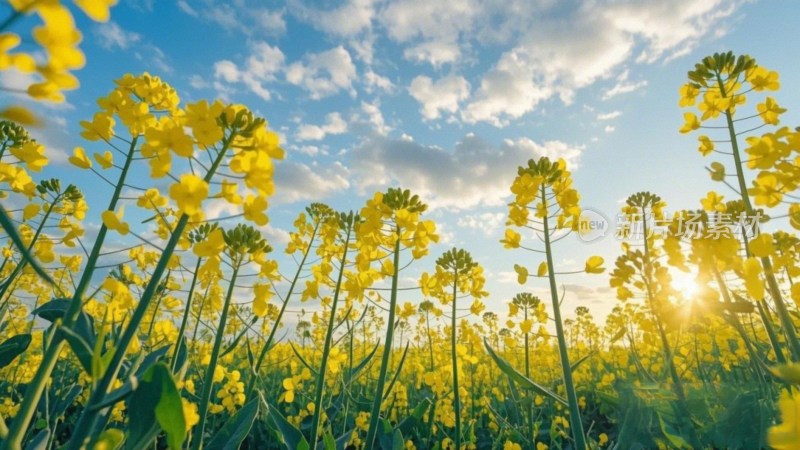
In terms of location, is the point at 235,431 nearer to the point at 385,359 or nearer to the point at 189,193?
the point at 385,359

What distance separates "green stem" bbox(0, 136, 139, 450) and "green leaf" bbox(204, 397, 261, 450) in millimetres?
691

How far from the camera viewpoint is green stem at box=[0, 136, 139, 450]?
1.28 m

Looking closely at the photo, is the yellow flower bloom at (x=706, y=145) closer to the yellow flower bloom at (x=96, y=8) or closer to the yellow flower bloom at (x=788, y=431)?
the yellow flower bloom at (x=788, y=431)

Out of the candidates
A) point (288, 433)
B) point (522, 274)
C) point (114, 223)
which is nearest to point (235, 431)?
point (288, 433)

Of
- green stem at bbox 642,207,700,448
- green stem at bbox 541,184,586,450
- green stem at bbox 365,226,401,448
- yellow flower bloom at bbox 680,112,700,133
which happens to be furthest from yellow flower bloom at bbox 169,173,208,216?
yellow flower bloom at bbox 680,112,700,133

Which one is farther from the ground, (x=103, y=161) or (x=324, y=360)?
(x=103, y=161)

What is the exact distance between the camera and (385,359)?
253 cm

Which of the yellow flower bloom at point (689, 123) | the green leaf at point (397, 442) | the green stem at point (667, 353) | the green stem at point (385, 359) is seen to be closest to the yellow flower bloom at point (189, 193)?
the green stem at point (385, 359)

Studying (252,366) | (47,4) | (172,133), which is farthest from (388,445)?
(47,4)

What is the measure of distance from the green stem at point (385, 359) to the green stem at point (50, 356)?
1445 millimetres

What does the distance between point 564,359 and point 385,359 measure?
3.43 ft

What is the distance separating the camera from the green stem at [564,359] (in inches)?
94.2

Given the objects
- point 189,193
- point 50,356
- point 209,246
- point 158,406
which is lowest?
point 158,406

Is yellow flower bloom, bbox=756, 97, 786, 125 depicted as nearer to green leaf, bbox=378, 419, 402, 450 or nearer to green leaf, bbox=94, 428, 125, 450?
green leaf, bbox=378, 419, 402, 450
